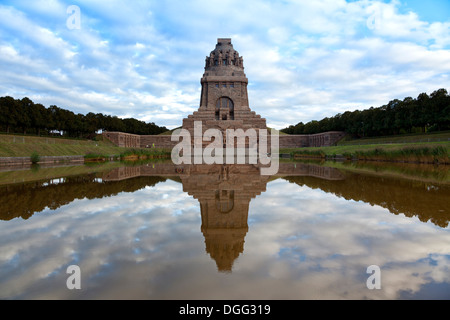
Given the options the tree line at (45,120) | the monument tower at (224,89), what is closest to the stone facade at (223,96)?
the monument tower at (224,89)

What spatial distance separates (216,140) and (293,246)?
4780cm

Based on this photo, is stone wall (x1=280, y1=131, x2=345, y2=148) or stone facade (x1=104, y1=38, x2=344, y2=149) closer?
stone facade (x1=104, y1=38, x2=344, y2=149)

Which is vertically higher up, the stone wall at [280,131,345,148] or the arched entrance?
the arched entrance

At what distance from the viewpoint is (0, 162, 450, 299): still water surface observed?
2.60 meters

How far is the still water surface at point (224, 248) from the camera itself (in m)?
2.60

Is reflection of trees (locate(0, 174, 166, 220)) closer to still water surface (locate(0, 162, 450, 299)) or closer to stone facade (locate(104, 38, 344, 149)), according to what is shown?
still water surface (locate(0, 162, 450, 299))

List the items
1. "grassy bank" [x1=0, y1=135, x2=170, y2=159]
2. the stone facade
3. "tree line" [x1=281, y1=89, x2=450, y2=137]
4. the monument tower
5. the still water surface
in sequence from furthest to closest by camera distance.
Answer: the monument tower
the stone facade
"tree line" [x1=281, y1=89, x2=450, y2=137]
"grassy bank" [x1=0, y1=135, x2=170, y2=159]
the still water surface

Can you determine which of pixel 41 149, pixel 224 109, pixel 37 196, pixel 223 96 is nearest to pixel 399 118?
pixel 224 109

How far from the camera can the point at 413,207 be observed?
6109 mm

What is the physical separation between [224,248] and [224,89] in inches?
2355

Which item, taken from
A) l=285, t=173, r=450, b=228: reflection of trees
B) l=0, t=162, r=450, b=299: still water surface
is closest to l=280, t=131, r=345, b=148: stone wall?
l=285, t=173, r=450, b=228: reflection of trees

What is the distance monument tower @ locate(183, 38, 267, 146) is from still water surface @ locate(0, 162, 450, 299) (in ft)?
169
